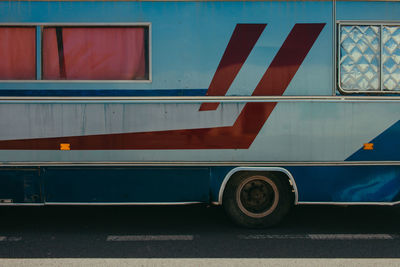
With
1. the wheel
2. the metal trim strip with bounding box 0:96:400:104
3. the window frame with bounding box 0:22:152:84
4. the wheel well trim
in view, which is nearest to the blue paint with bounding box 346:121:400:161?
the metal trim strip with bounding box 0:96:400:104

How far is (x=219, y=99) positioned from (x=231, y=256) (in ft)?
5.59

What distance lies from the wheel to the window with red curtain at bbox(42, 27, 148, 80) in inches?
69.1

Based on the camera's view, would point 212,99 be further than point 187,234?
No

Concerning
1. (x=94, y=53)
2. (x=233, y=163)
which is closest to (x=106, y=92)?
(x=94, y=53)

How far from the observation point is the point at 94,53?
4.42 m

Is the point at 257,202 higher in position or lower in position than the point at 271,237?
higher

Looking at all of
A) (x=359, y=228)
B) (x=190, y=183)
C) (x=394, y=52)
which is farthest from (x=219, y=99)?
(x=359, y=228)

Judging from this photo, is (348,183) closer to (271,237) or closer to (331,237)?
(331,237)

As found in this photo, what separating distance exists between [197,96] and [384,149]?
2215 mm

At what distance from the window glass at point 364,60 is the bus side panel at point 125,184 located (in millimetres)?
1996

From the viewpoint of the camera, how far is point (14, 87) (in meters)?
4.30

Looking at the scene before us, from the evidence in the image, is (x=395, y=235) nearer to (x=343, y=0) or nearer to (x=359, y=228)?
(x=359, y=228)

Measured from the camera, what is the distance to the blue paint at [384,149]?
14.1 feet
